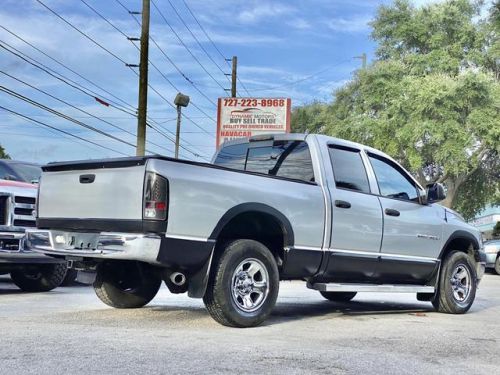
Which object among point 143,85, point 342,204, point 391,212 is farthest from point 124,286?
point 143,85

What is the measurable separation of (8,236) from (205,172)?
13.7 ft

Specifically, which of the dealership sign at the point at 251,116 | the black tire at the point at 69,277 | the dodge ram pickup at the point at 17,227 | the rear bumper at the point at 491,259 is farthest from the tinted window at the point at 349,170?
the dealership sign at the point at 251,116

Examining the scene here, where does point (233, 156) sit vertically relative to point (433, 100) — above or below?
below

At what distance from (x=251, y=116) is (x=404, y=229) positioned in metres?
19.8

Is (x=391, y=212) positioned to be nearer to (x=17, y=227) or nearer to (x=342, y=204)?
(x=342, y=204)

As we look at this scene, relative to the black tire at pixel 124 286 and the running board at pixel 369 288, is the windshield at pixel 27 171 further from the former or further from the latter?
the running board at pixel 369 288

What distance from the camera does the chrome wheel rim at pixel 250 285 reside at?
21.4 feet

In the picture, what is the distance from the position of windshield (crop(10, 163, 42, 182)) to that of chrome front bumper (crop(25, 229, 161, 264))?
13.5ft

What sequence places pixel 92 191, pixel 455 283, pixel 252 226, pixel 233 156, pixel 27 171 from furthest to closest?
pixel 27 171 → pixel 455 283 → pixel 233 156 → pixel 252 226 → pixel 92 191

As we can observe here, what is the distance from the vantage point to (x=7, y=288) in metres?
11.1

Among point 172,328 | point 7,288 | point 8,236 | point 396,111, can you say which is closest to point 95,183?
point 172,328

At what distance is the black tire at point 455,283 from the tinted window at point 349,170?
1.84m

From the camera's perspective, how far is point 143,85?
23.8 meters

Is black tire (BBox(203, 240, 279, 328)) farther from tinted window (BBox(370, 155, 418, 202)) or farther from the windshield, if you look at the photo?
the windshield
